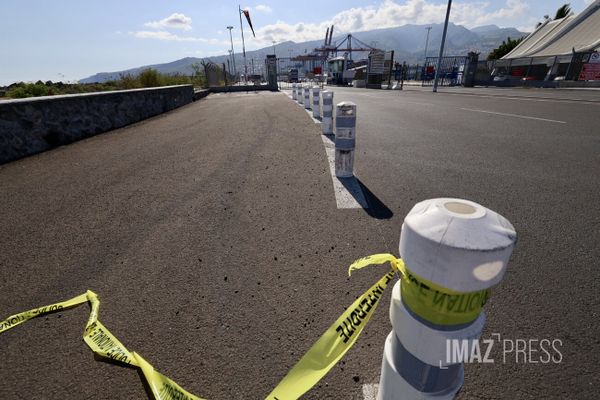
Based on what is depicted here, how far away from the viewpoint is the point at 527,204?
3850 millimetres

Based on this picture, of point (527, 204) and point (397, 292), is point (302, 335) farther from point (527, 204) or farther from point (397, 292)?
point (527, 204)

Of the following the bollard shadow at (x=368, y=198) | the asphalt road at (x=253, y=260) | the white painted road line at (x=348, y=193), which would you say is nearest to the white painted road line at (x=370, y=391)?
the asphalt road at (x=253, y=260)

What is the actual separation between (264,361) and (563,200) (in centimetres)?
442

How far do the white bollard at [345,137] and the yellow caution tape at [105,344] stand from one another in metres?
3.74

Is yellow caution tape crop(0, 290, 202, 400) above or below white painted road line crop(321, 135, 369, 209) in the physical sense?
below

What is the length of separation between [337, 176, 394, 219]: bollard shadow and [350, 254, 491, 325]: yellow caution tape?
265 cm

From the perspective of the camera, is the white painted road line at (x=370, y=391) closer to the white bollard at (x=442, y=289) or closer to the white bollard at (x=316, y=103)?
the white bollard at (x=442, y=289)

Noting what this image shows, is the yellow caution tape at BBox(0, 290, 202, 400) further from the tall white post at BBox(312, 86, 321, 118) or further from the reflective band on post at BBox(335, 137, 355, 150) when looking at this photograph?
the tall white post at BBox(312, 86, 321, 118)

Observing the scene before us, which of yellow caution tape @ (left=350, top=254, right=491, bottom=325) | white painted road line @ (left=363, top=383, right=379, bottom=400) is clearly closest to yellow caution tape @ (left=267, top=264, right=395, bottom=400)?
white painted road line @ (left=363, top=383, right=379, bottom=400)

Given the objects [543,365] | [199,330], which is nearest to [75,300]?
Answer: [199,330]

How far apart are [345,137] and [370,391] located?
148 inches

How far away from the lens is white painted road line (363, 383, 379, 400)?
1.63 m

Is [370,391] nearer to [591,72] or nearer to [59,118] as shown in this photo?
[59,118]

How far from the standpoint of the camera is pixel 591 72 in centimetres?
2558
